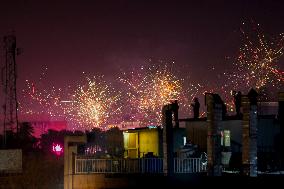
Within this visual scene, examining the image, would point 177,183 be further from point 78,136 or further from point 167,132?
point 78,136

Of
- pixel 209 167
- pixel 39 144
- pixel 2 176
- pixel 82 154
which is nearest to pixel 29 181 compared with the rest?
pixel 2 176

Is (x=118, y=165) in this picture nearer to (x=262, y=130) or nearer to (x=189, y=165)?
(x=189, y=165)

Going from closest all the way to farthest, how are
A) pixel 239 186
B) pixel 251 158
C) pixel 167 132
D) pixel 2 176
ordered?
1. pixel 239 186
2. pixel 251 158
3. pixel 167 132
4. pixel 2 176

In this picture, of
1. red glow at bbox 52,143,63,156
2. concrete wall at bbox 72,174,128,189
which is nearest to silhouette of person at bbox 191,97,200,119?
red glow at bbox 52,143,63,156

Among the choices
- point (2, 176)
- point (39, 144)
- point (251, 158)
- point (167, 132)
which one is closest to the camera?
point (251, 158)

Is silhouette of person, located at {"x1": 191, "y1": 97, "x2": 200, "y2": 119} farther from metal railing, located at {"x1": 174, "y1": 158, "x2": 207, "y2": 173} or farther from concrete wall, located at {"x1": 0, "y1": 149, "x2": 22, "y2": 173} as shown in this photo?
concrete wall, located at {"x1": 0, "y1": 149, "x2": 22, "y2": 173}

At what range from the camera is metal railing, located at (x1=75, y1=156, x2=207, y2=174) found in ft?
102

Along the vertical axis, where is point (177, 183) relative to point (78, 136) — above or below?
below

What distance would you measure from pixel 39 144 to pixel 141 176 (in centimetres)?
4544

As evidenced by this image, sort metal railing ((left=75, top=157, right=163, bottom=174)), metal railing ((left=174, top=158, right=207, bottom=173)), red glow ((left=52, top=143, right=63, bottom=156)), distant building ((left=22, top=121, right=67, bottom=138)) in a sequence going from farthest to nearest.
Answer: distant building ((left=22, top=121, right=67, bottom=138)), red glow ((left=52, top=143, right=63, bottom=156)), metal railing ((left=174, top=158, right=207, bottom=173)), metal railing ((left=75, top=157, right=163, bottom=174))

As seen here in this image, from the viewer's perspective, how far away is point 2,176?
120 feet

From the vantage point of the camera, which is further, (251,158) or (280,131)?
(280,131)

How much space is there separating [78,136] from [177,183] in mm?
5922

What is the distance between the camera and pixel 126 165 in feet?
103
